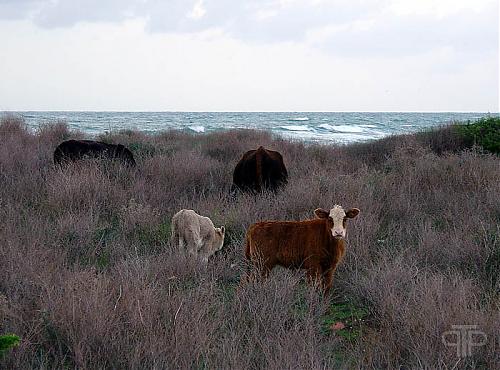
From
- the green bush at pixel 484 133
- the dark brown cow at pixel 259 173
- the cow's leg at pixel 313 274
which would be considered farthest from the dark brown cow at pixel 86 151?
the green bush at pixel 484 133

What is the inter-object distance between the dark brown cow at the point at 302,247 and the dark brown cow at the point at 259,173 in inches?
145

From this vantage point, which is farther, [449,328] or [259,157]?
[259,157]

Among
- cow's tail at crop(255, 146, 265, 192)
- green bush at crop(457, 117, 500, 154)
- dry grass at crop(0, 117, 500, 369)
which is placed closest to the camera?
dry grass at crop(0, 117, 500, 369)

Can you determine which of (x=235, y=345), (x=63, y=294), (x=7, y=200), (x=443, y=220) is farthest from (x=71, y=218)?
(x=443, y=220)

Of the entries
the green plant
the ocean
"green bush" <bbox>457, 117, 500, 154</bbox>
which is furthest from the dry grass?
the ocean

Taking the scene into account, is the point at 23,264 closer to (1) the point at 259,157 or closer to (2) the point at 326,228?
(2) the point at 326,228

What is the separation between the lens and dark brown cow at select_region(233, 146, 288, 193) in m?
9.25

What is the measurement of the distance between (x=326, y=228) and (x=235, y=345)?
1.75 metres

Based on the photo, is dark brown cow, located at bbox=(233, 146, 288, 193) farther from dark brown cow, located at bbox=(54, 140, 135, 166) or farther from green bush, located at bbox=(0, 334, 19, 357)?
green bush, located at bbox=(0, 334, 19, 357)

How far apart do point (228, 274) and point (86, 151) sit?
226 inches

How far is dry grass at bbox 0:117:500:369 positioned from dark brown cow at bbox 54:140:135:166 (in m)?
0.41

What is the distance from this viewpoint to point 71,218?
695cm

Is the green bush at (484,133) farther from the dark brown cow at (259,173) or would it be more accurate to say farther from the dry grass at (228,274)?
the dark brown cow at (259,173)

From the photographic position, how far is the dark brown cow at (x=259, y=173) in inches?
364
